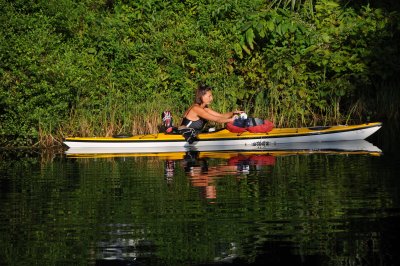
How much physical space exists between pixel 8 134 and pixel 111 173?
6717 millimetres

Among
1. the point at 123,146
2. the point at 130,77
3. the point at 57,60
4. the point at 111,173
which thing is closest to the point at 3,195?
the point at 111,173

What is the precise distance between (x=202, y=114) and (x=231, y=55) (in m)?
4.65

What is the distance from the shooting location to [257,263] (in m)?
9.13

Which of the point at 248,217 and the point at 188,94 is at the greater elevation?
the point at 188,94

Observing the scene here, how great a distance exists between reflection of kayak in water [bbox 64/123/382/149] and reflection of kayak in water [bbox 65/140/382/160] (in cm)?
9

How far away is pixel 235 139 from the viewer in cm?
2180

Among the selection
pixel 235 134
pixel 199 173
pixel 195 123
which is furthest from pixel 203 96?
pixel 199 173

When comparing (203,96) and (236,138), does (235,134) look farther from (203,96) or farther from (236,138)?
(203,96)

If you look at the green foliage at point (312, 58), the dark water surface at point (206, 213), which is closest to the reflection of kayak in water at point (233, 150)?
the dark water surface at point (206, 213)

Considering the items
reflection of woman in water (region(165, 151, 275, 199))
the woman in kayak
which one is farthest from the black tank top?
reflection of woman in water (region(165, 151, 275, 199))

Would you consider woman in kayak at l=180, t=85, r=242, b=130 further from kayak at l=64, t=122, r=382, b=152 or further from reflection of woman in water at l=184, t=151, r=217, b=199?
reflection of woman in water at l=184, t=151, r=217, b=199

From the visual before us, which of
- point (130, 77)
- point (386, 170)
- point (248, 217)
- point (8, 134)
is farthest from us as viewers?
point (130, 77)

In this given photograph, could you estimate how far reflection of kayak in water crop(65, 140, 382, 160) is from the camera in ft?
65.8

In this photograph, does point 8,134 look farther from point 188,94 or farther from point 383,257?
point 383,257
